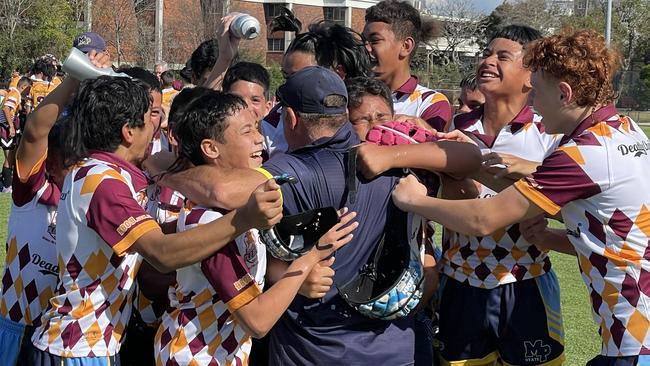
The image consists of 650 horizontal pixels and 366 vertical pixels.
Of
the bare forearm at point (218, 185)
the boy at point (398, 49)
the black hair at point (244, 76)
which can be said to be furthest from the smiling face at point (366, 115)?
the black hair at point (244, 76)

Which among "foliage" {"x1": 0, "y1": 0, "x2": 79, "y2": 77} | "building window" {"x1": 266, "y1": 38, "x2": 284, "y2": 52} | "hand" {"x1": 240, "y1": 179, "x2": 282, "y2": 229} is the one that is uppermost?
"hand" {"x1": 240, "y1": 179, "x2": 282, "y2": 229}

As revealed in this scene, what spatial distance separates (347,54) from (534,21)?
46497 millimetres

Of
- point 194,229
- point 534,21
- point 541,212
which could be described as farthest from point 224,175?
point 534,21

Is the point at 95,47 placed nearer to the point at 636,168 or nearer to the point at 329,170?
the point at 329,170

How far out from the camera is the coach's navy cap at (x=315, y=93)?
309 cm

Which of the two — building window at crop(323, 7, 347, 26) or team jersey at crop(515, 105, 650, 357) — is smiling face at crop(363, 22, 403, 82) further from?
building window at crop(323, 7, 347, 26)

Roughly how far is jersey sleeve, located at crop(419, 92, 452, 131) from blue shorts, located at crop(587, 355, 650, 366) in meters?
1.65

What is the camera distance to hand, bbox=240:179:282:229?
105 inches

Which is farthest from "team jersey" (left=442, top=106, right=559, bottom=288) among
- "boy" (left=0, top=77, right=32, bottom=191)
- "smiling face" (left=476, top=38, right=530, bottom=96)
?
"boy" (left=0, top=77, right=32, bottom=191)

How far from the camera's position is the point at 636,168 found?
3.11 m

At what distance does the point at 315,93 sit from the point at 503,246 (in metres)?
1.53

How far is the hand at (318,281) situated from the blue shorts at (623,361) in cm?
118

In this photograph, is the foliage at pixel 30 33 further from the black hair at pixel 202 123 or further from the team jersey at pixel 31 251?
the black hair at pixel 202 123

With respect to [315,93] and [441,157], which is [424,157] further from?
[315,93]
